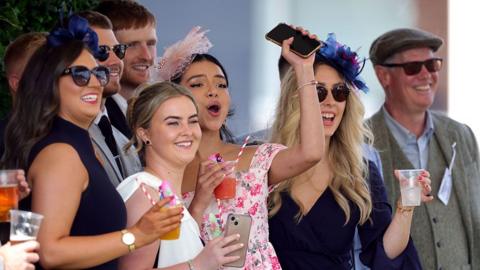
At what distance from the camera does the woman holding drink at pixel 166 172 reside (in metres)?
4.05

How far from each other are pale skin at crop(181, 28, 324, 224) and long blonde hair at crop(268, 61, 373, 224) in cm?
24

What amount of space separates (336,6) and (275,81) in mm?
644

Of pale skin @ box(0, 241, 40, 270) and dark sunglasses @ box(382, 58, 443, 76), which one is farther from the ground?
dark sunglasses @ box(382, 58, 443, 76)

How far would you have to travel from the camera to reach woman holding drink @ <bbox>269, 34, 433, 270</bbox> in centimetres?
484

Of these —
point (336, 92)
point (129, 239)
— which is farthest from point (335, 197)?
point (129, 239)

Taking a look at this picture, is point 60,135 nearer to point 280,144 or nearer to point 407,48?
point 280,144

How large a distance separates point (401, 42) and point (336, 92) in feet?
6.11

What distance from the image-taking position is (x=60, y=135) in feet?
12.6

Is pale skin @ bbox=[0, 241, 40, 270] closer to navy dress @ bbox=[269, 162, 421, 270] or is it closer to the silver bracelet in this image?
the silver bracelet

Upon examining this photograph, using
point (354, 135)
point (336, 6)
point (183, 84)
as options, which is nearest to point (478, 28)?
point (336, 6)

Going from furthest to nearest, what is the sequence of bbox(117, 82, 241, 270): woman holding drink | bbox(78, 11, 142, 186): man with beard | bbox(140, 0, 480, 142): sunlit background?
bbox(140, 0, 480, 142): sunlit background
bbox(78, 11, 142, 186): man with beard
bbox(117, 82, 241, 270): woman holding drink

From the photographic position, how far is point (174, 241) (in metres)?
4.17

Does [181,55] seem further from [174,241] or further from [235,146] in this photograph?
[174,241]

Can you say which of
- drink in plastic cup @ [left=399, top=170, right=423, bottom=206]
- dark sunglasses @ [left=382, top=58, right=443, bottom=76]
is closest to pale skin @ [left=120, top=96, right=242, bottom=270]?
drink in plastic cup @ [left=399, top=170, right=423, bottom=206]
